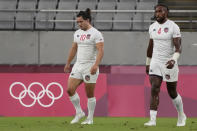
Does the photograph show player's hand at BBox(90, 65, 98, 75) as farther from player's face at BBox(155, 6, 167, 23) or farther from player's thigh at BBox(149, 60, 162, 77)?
player's face at BBox(155, 6, 167, 23)

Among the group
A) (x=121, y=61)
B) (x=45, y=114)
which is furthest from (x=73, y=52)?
(x=121, y=61)

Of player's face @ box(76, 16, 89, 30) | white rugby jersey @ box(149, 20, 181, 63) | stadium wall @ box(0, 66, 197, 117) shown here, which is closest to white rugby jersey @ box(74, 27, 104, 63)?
player's face @ box(76, 16, 89, 30)

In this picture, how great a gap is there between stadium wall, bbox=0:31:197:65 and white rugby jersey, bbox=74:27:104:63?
8999mm

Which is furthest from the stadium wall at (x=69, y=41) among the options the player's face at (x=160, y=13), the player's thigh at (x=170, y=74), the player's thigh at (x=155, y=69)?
the player's face at (x=160, y=13)

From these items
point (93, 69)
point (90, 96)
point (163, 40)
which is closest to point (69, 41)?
point (90, 96)

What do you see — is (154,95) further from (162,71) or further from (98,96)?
(98,96)

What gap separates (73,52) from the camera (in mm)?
11867

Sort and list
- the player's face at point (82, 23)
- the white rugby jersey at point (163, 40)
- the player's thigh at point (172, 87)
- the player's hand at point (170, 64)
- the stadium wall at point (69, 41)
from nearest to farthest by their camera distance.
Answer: the player's hand at point (170, 64) < the white rugby jersey at point (163, 40) < the player's thigh at point (172, 87) < the player's face at point (82, 23) < the stadium wall at point (69, 41)

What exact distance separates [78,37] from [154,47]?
1391 millimetres

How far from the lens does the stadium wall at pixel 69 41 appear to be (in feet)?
67.5

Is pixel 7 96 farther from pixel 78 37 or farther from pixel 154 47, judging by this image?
pixel 154 47

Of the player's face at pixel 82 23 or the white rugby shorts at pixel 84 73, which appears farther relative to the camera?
the white rugby shorts at pixel 84 73

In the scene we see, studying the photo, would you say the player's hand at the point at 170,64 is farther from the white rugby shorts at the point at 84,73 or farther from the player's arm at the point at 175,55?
the white rugby shorts at the point at 84,73

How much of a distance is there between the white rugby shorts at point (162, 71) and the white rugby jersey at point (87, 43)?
108cm
